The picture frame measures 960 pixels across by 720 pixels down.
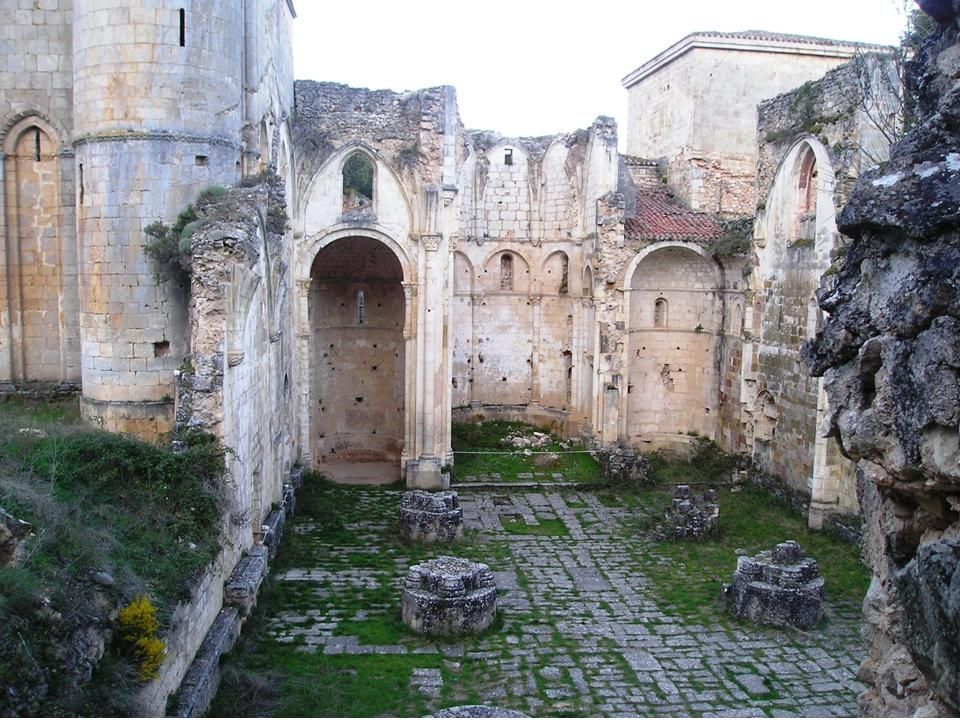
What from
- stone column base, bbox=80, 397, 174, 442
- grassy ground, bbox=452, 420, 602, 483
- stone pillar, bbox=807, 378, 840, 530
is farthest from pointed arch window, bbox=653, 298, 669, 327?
stone column base, bbox=80, 397, 174, 442

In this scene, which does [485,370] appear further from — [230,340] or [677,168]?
[230,340]

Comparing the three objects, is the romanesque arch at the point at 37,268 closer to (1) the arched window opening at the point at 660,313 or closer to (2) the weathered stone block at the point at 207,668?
(2) the weathered stone block at the point at 207,668

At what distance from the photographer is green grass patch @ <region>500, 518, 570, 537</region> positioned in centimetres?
1717

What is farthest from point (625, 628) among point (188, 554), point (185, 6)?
point (185, 6)

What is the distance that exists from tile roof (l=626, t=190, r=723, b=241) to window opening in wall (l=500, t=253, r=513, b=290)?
4.10 m

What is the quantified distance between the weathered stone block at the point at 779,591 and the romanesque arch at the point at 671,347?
971 centimetres

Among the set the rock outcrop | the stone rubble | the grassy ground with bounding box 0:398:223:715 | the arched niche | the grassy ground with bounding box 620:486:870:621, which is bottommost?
the grassy ground with bounding box 620:486:870:621

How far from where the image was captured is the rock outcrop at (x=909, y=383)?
512cm

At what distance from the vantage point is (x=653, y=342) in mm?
23641

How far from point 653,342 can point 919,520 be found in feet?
59.2

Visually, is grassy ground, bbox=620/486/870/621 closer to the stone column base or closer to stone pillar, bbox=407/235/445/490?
stone pillar, bbox=407/235/445/490

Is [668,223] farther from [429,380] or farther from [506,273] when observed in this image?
[429,380]

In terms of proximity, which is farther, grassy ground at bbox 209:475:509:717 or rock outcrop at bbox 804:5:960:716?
grassy ground at bbox 209:475:509:717

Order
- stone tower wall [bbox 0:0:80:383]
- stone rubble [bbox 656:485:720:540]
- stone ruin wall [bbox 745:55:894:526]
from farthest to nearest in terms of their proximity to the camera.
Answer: stone rubble [bbox 656:485:720:540] → stone ruin wall [bbox 745:55:894:526] → stone tower wall [bbox 0:0:80:383]
